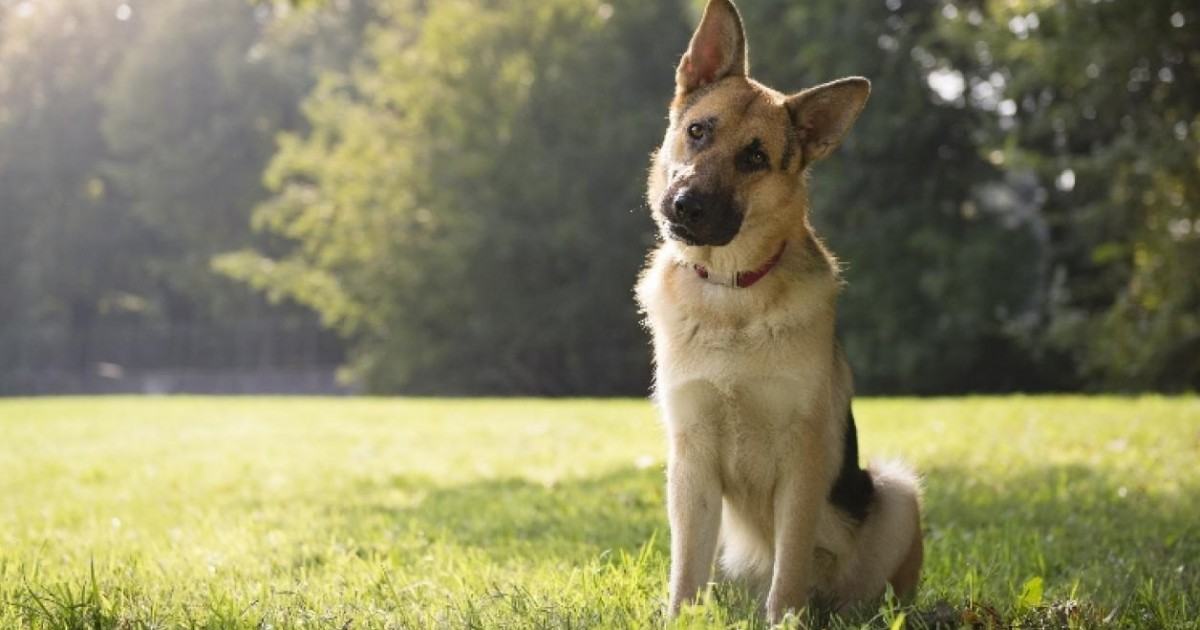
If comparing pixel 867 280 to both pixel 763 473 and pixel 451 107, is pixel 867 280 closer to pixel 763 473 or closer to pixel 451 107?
pixel 451 107

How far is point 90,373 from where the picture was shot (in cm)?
4875

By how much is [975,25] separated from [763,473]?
20861 mm

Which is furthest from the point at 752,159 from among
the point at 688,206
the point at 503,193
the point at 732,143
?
the point at 503,193

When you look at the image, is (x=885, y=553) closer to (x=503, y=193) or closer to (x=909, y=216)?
(x=909, y=216)

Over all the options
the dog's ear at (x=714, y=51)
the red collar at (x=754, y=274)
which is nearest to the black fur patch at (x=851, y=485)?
the red collar at (x=754, y=274)

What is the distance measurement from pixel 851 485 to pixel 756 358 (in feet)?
2.29

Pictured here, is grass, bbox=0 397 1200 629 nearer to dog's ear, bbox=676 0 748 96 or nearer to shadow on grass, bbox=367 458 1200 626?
shadow on grass, bbox=367 458 1200 626

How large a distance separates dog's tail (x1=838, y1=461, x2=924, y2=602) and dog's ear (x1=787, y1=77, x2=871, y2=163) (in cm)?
131

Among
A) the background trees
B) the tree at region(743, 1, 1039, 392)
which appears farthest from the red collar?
the tree at region(743, 1, 1039, 392)

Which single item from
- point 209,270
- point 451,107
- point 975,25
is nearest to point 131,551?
point 975,25

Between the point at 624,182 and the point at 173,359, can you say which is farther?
the point at 173,359

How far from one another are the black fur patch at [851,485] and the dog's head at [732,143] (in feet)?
2.57

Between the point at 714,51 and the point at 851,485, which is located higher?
the point at 714,51

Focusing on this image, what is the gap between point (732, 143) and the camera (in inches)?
160
